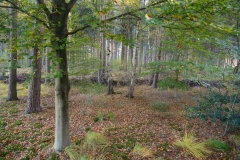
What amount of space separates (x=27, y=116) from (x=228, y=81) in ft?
25.4

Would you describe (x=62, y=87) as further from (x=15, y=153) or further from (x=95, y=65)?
(x=95, y=65)

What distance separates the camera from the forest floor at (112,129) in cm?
402

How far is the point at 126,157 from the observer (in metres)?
3.85

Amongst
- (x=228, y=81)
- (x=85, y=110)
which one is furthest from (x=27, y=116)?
(x=228, y=81)

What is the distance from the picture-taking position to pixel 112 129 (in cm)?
537

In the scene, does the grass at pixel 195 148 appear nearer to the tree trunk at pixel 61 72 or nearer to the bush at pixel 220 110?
the bush at pixel 220 110

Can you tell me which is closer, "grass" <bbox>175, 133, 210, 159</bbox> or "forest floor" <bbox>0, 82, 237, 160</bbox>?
"grass" <bbox>175, 133, 210, 159</bbox>

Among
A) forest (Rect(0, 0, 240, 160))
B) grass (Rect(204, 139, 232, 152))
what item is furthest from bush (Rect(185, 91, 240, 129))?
grass (Rect(204, 139, 232, 152))

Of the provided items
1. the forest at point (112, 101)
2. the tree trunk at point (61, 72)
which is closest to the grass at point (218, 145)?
the forest at point (112, 101)

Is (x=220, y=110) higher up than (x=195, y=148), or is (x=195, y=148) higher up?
(x=220, y=110)

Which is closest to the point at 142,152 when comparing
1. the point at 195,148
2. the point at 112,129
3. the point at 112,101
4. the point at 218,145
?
the point at 195,148

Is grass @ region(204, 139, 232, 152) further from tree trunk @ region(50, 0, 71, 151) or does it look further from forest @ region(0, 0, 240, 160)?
tree trunk @ region(50, 0, 71, 151)

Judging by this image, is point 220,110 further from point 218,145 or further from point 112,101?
point 112,101

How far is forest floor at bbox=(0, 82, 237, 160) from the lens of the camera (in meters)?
4.02
